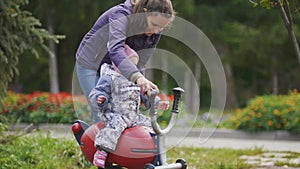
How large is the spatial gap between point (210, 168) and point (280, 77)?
20.3m

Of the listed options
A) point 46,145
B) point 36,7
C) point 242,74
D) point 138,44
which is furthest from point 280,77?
point 138,44

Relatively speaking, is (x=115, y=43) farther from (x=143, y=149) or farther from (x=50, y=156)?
(x=50, y=156)

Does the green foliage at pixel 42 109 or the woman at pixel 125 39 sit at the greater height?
the woman at pixel 125 39

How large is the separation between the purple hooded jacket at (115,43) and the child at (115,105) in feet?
0.36

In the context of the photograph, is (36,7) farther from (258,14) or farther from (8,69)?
(8,69)

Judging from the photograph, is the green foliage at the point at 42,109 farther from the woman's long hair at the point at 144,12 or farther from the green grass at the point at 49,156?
the woman's long hair at the point at 144,12

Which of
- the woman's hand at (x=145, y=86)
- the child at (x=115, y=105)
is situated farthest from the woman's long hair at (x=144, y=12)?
the woman's hand at (x=145, y=86)

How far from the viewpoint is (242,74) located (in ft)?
96.6

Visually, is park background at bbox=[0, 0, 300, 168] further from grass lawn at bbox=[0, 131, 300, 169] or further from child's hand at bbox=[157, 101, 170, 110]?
child's hand at bbox=[157, 101, 170, 110]

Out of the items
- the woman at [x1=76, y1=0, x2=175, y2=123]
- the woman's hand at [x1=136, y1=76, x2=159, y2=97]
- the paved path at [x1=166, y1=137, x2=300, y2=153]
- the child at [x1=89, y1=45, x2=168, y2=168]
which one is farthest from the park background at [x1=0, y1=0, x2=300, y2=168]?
the woman's hand at [x1=136, y1=76, x2=159, y2=97]

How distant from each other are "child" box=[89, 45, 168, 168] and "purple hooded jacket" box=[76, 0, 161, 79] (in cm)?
11

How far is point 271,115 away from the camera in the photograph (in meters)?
9.30

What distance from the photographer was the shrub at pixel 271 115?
29.8ft

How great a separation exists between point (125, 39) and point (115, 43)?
0.10 meters
